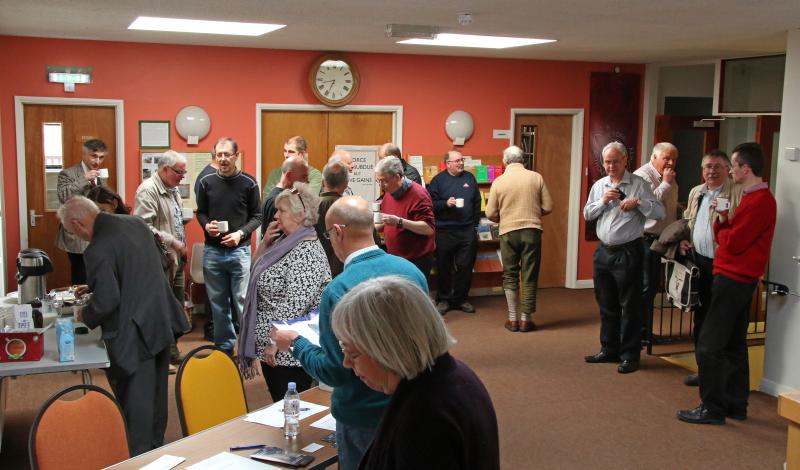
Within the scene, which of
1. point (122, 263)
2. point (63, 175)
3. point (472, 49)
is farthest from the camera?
point (472, 49)

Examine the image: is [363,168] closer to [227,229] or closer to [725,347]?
[227,229]

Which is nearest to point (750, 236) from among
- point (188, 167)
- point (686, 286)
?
point (686, 286)

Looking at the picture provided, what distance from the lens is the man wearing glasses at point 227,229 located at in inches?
251

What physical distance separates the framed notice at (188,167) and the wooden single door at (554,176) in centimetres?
355

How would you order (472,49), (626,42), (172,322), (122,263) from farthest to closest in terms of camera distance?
(472,49)
(626,42)
(172,322)
(122,263)

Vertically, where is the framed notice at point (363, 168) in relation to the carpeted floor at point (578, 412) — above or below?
above

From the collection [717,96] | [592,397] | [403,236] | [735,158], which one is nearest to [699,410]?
[592,397]

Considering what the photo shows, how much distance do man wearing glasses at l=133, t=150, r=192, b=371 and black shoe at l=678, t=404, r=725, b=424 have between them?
364 centimetres

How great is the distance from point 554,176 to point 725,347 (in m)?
4.41

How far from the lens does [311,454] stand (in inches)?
115

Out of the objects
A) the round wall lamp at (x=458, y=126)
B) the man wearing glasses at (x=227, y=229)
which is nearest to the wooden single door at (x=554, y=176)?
the round wall lamp at (x=458, y=126)

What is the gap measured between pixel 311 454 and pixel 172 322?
5.29 feet

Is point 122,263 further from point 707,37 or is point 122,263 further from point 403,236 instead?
point 707,37

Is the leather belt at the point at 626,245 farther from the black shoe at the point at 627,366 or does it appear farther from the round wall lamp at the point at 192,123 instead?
the round wall lamp at the point at 192,123
